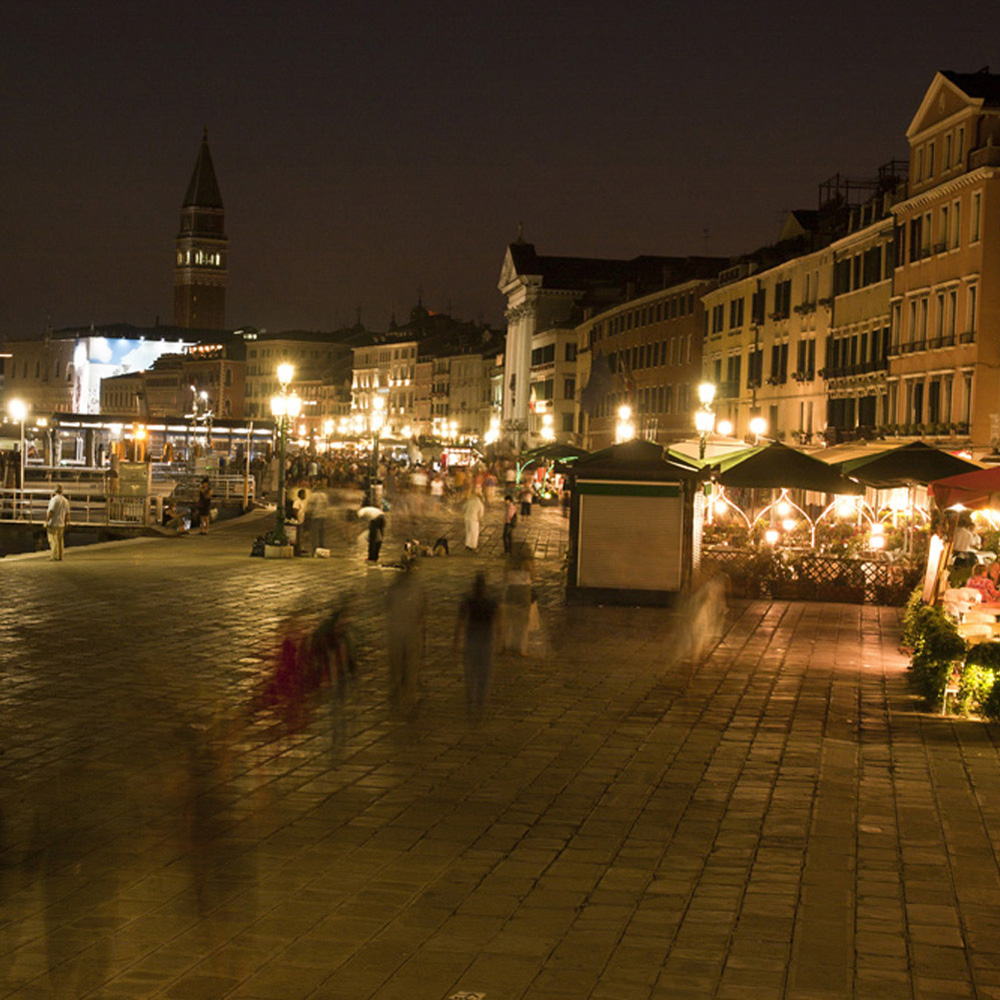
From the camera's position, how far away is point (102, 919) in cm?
712

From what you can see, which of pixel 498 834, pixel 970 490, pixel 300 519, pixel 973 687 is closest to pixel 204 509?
pixel 300 519

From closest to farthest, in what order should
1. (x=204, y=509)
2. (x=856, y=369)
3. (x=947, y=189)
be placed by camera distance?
(x=204, y=509)
(x=947, y=189)
(x=856, y=369)

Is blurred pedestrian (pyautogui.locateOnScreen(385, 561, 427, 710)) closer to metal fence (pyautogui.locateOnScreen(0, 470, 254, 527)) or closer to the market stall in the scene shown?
the market stall

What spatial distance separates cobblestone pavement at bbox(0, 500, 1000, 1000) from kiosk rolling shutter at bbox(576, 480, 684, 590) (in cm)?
649

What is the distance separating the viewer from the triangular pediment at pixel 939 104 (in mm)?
44625

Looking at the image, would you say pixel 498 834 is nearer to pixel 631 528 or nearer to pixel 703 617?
pixel 703 617

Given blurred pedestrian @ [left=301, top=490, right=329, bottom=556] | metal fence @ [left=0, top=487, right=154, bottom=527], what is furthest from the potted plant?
metal fence @ [left=0, top=487, right=154, bottom=527]

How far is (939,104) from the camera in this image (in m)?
46.6

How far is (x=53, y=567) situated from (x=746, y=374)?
42727 mm

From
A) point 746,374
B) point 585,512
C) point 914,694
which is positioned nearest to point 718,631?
point 585,512

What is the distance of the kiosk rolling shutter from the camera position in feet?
76.2

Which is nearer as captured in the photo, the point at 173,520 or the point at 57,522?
the point at 57,522

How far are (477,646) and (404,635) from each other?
677 millimetres

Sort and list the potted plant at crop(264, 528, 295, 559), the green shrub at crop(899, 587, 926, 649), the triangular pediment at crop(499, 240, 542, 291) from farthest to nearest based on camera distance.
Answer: the triangular pediment at crop(499, 240, 542, 291), the potted plant at crop(264, 528, 295, 559), the green shrub at crop(899, 587, 926, 649)
